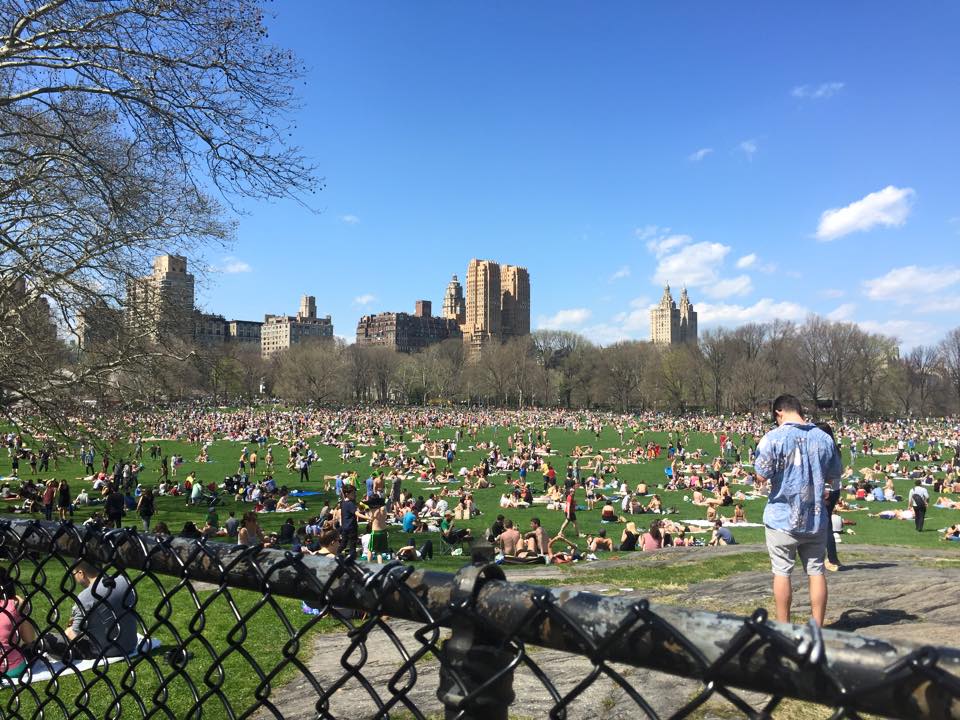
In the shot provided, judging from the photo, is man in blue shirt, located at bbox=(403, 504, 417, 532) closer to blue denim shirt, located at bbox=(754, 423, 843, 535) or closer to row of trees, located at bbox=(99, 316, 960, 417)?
blue denim shirt, located at bbox=(754, 423, 843, 535)

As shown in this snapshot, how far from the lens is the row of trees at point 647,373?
271 ft

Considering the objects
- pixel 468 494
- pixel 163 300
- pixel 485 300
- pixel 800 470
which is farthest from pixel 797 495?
pixel 485 300

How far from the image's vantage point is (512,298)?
195m

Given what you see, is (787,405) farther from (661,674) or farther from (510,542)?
(510,542)

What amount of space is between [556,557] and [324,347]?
99334mm

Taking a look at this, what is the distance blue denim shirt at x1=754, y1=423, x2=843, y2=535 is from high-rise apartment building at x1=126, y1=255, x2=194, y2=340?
1227 centimetres

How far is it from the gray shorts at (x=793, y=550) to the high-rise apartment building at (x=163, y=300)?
1243 centimetres

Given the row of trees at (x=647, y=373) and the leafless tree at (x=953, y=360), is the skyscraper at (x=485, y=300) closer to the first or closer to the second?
the row of trees at (x=647, y=373)

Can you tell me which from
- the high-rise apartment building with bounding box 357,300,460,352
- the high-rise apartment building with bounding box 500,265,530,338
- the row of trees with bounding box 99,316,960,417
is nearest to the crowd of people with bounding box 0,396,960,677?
the row of trees with bounding box 99,316,960,417

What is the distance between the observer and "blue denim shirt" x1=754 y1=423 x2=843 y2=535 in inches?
200

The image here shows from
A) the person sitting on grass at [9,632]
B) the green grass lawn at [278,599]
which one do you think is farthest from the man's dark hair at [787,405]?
the person sitting on grass at [9,632]

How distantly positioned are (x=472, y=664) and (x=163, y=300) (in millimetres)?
14885

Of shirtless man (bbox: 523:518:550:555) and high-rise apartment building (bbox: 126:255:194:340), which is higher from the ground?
high-rise apartment building (bbox: 126:255:194:340)

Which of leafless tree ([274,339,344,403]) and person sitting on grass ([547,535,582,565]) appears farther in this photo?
leafless tree ([274,339,344,403])
